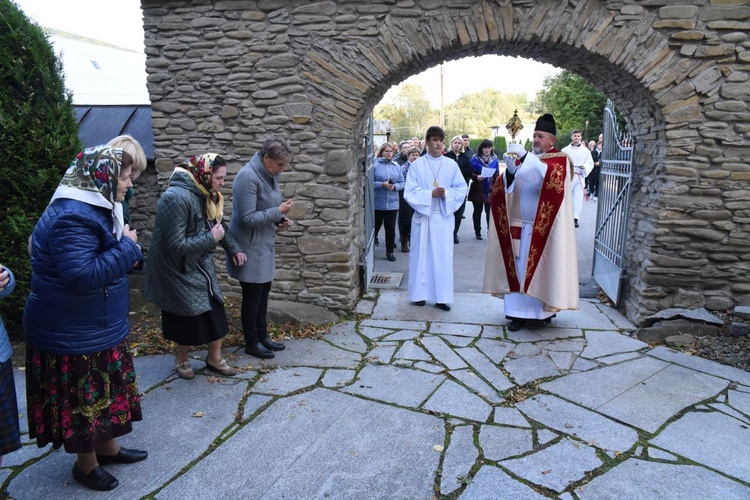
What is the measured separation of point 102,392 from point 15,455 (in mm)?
938

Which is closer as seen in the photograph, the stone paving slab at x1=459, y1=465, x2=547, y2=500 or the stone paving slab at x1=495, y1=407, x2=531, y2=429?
the stone paving slab at x1=459, y1=465, x2=547, y2=500

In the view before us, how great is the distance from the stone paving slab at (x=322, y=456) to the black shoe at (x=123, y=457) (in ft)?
1.01

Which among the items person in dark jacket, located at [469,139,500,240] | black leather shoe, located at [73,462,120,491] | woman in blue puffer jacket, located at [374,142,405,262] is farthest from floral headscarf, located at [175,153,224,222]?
person in dark jacket, located at [469,139,500,240]

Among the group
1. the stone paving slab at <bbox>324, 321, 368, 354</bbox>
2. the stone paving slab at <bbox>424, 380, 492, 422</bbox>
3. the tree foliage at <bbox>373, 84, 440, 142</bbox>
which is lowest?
the stone paving slab at <bbox>424, 380, 492, 422</bbox>

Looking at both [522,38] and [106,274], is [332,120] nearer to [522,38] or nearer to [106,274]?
[522,38]

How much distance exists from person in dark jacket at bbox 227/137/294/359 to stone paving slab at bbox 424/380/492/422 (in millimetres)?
1575

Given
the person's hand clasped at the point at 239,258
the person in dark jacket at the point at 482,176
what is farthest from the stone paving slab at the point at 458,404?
the person in dark jacket at the point at 482,176

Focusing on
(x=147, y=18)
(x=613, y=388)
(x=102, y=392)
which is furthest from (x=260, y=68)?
(x=613, y=388)

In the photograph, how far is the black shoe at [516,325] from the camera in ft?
16.8

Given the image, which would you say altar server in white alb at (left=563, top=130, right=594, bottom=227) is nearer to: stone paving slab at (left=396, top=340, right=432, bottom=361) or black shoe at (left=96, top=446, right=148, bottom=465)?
stone paving slab at (left=396, top=340, right=432, bottom=361)

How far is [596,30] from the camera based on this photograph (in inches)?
187

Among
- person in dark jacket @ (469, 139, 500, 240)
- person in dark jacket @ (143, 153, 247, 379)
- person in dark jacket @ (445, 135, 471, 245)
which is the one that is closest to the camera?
person in dark jacket @ (143, 153, 247, 379)

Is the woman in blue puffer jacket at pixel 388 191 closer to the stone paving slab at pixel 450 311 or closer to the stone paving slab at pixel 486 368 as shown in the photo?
the stone paving slab at pixel 450 311

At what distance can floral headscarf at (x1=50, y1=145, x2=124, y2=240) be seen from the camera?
234 cm
